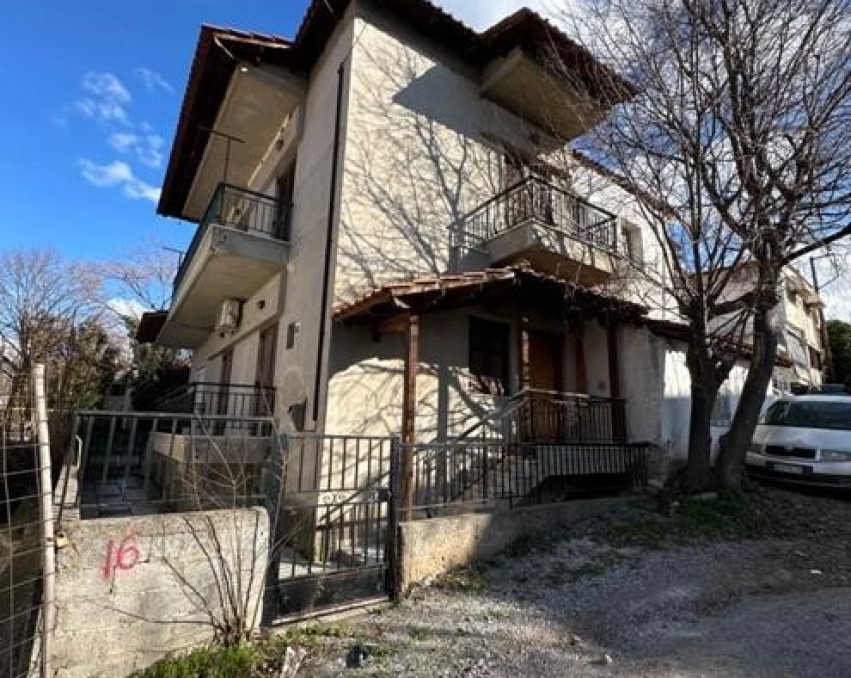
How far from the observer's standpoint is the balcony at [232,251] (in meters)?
8.76

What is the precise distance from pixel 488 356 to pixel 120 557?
276 inches

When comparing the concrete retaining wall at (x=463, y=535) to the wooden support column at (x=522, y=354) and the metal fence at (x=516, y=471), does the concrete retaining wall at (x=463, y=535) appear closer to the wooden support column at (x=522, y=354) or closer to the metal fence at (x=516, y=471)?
the metal fence at (x=516, y=471)

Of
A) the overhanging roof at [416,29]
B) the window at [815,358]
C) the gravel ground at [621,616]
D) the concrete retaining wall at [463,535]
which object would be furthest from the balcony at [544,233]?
the window at [815,358]

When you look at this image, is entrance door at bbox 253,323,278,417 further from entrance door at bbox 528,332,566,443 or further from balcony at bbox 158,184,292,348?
entrance door at bbox 528,332,566,443

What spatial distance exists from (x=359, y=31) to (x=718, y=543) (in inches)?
387

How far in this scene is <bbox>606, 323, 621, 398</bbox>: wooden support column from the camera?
9331 millimetres

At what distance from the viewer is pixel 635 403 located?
30.7 ft

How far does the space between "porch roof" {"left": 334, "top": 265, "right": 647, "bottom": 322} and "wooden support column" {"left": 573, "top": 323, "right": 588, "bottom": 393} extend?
3.92ft

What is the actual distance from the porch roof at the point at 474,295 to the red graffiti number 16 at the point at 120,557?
3.82 metres

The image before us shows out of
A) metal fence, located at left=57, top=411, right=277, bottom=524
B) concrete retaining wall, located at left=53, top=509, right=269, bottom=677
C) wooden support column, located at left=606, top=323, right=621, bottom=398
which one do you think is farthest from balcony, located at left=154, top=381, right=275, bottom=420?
wooden support column, located at left=606, top=323, right=621, bottom=398

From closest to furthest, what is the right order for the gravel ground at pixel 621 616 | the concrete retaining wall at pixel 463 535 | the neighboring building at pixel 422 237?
the gravel ground at pixel 621 616 → the concrete retaining wall at pixel 463 535 → the neighboring building at pixel 422 237

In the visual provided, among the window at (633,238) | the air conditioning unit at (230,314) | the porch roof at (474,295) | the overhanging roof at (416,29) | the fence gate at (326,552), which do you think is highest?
the overhanging roof at (416,29)

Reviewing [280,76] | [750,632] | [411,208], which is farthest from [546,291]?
[280,76]

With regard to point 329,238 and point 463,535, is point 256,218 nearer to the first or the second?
point 329,238
